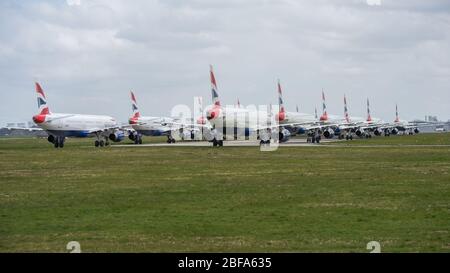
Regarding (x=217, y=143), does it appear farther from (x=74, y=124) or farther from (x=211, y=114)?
(x=74, y=124)

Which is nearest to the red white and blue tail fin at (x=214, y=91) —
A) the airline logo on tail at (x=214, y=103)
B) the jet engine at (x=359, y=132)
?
the airline logo on tail at (x=214, y=103)

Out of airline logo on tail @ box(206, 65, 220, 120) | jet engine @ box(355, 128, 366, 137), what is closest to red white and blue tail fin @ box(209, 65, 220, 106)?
airline logo on tail @ box(206, 65, 220, 120)

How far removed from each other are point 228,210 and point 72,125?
65894mm

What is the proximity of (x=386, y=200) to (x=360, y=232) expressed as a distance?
676 centimetres

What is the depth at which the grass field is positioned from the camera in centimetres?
1553

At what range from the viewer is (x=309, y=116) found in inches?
4508

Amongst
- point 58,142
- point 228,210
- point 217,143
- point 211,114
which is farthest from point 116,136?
point 228,210

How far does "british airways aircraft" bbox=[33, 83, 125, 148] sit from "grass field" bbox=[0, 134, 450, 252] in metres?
43.9

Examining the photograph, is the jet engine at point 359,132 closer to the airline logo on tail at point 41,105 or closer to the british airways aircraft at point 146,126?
the british airways aircraft at point 146,126

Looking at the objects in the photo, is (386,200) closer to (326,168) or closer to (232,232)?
(232,232)

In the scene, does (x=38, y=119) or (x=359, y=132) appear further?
(x=359, y=132)

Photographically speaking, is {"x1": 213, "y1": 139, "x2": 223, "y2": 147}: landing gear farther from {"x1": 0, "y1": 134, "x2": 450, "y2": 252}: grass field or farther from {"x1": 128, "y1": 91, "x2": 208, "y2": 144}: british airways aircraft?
{"x1": 0, "y1": 134, "x2": 450, "y2": 252}: grass field

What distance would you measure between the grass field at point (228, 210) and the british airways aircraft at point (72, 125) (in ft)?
144

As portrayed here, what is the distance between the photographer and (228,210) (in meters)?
21.1
